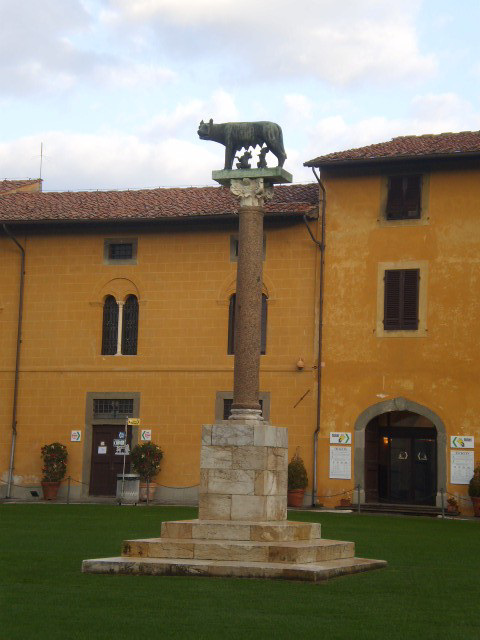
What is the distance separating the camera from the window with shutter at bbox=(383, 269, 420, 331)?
1262 inches

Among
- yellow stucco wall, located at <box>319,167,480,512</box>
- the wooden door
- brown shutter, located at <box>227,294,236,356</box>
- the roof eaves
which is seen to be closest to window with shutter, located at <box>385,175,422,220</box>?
yellow stucco wall, located at <box>319,167,480,512</box>

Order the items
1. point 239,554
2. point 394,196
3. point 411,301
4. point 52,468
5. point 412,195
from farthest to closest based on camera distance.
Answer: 1. point 52,468
2. point 394,196
3. point 412,195
4. point 411,301
5. point 239,554

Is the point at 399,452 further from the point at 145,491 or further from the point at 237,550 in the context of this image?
the point at 237,550

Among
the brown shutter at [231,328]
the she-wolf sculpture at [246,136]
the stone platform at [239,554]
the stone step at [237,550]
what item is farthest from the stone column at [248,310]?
the brown shutter at [231,328]

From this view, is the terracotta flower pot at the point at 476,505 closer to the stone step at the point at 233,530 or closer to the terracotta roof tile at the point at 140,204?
the terracotta roof tile at the point at 140,204

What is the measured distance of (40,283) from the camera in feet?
117

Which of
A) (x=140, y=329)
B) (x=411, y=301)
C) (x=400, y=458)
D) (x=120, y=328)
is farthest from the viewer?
(x=120, y=328)

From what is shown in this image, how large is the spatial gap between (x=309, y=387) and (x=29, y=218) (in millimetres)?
9385

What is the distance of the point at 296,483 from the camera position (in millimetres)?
31781

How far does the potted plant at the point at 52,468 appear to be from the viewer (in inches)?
1347

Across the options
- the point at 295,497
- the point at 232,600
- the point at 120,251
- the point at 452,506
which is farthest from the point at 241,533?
the point at 120,251

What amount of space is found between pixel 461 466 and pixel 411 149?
8291 millimetres

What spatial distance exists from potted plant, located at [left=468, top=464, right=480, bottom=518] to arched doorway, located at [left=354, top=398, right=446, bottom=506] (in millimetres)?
980

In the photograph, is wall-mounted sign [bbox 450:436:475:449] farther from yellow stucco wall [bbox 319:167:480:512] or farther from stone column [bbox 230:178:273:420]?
stone column [bbox 230:178:273:420]
